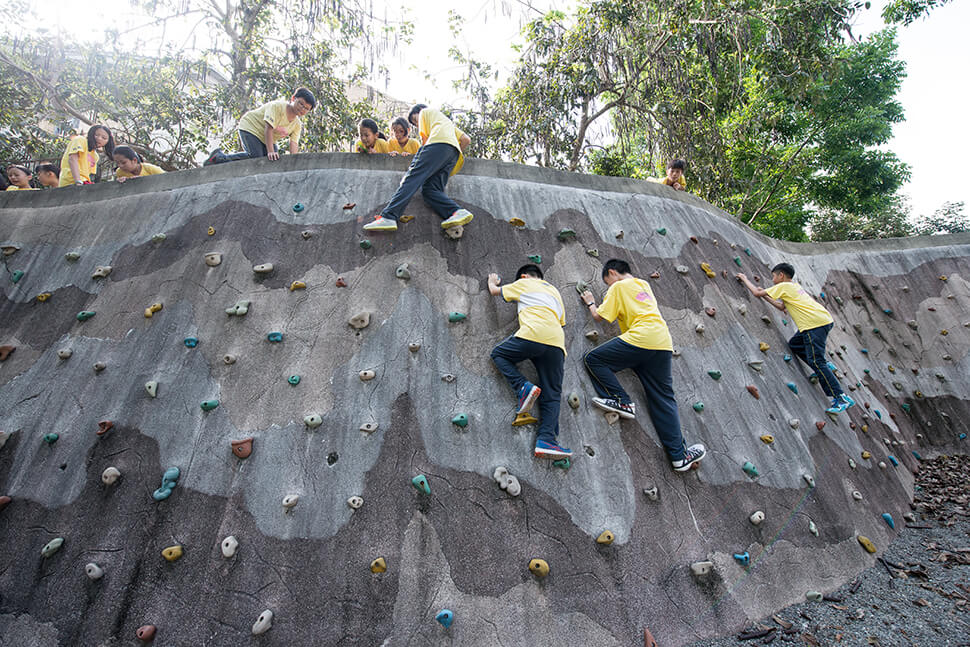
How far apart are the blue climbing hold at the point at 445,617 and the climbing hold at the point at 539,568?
61 centimetres

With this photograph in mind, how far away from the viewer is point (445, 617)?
2.85 metres

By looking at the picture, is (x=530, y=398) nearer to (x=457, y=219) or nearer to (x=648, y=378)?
(x=648, y=378)

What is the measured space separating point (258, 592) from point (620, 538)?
8.32 feet

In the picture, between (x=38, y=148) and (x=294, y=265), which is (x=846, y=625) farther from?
(x=38, y=148)

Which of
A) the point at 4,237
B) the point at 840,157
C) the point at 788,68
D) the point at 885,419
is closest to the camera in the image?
the point at 4,237

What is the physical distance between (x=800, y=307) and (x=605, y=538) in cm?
427

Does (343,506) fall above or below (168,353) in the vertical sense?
below

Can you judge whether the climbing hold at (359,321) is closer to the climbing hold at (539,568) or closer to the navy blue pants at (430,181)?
the navy blue pants at (430,181)

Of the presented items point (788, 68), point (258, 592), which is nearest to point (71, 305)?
point (258, 592)

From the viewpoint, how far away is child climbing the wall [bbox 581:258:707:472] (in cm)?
397

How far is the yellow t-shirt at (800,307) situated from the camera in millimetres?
5594

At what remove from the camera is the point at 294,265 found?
14.9ft

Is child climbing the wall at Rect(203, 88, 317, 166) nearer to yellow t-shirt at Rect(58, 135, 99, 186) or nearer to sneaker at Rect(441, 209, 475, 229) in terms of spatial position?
yellow t-shirt at Rect(58, 135, 99, 186)

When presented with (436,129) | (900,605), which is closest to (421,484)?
(436,129)
